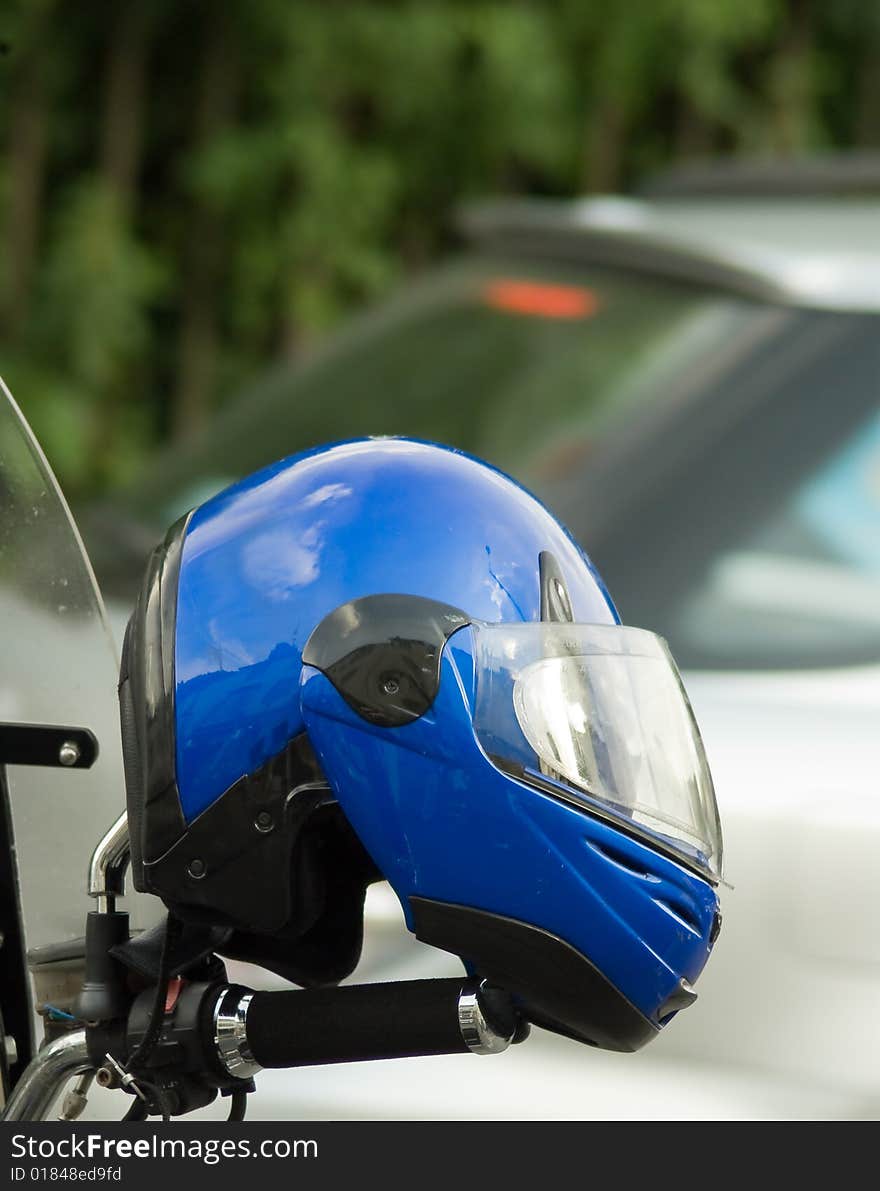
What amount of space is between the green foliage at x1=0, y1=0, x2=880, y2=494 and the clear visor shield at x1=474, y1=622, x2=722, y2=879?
188 inches

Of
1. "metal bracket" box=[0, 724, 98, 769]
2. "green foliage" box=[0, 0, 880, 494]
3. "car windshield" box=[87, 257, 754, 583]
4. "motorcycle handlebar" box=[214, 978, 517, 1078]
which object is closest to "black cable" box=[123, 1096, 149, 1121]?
"motorcycle handlebar" box=[214, 978, 517, 1078]

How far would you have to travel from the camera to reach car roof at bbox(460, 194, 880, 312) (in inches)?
98.9

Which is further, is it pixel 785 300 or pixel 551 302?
pixel 551 302

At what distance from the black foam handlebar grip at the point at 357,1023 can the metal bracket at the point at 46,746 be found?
261 millimetres

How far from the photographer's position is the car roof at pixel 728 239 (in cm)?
251

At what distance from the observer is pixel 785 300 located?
99.2 inches

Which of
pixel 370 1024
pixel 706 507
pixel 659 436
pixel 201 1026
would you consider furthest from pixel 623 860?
pixel 659 436

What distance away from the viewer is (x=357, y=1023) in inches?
46.8

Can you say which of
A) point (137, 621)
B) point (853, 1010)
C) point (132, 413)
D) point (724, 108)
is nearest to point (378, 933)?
point (853, 1010)

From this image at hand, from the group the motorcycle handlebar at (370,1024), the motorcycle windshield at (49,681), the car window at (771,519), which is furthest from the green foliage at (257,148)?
the motorcycle handlebar at (370,1024)

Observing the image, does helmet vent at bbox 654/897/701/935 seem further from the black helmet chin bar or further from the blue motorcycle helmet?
the black helmet chin bar
